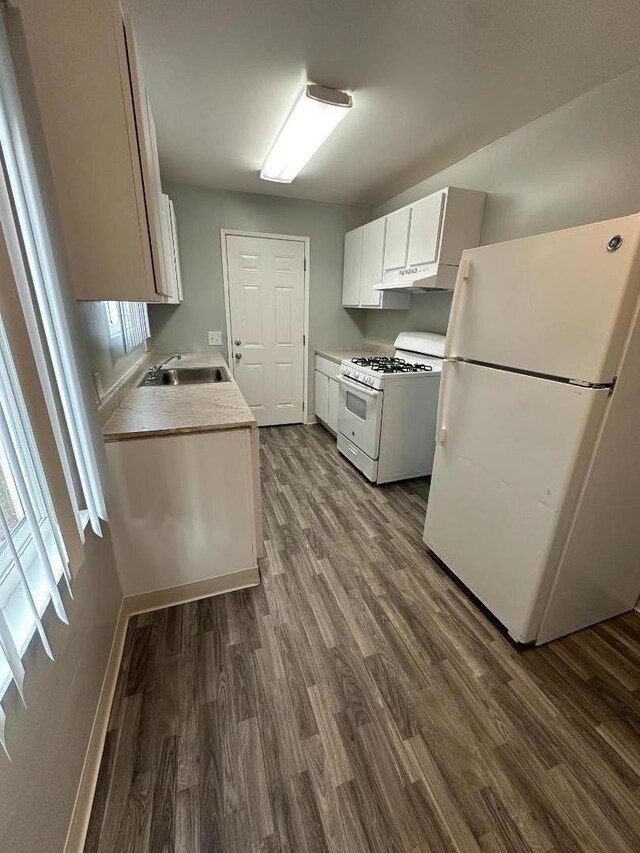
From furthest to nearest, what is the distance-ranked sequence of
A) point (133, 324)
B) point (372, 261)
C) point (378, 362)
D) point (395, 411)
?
point (372, 261) → point (378, 362) → point (395, 411) → point (133, 324)

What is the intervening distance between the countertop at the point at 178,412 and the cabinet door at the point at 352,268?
2.19m

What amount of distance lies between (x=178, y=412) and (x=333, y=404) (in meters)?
2.30

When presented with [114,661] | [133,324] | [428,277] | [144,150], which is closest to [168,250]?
[133,324]

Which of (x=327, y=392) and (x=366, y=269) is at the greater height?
(x=366, y=269)

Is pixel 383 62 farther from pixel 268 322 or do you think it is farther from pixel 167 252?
pixel 268 322

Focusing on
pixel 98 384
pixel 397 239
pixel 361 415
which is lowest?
pixel 361 415

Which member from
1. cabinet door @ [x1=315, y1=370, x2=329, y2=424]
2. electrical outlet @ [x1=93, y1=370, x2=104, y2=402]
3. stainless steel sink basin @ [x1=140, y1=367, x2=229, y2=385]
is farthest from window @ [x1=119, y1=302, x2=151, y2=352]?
cabinet door @ [x1=315, y1=370, x2=329, y2=424]

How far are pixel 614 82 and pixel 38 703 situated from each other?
324 centimetres

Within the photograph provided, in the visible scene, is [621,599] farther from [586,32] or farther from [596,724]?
[586,32]

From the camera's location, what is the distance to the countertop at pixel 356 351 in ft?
12.5

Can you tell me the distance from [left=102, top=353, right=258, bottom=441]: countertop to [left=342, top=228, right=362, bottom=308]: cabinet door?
2.19 meters

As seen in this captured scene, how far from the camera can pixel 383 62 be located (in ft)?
5.34

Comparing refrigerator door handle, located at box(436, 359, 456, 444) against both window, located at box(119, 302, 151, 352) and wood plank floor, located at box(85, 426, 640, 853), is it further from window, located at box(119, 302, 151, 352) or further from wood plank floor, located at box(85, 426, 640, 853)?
window, located at box(119, 302, 151, 352)

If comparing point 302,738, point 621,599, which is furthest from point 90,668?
point 621,599
